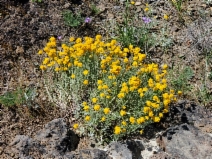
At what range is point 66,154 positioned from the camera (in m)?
4.31

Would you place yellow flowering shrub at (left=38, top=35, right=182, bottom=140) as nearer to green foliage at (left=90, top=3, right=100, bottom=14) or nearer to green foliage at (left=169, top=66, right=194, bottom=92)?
green foliage at (left=169, top=66, right=194, bottom=92)

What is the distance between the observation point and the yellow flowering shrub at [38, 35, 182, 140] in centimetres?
464

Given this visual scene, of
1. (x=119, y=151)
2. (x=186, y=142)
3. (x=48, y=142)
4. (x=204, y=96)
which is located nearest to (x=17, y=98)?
(x=48, y=142)

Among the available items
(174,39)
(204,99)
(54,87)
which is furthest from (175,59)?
(54,87)

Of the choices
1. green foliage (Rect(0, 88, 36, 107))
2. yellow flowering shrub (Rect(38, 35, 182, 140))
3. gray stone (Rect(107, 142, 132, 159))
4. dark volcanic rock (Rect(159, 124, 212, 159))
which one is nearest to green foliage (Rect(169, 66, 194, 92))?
yellow flowering shrub (Rect(38, 35, 182, 140))

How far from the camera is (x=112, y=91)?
489cm

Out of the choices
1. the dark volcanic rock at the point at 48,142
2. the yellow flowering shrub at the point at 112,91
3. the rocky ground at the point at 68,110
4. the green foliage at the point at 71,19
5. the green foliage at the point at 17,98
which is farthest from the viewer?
the green foliage at the point at 71,19

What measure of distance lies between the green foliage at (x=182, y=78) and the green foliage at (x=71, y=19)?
5.54 feet

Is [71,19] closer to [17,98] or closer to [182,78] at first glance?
[17,98]

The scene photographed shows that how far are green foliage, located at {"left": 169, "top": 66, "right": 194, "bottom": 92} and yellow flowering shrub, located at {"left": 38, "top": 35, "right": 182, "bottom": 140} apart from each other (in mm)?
401

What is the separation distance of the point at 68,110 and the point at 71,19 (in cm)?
172

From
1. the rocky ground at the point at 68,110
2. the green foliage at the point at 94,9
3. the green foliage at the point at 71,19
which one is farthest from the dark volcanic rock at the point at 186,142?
the green foliage at the point at 94,9

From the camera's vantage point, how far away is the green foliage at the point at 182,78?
5.39 metres

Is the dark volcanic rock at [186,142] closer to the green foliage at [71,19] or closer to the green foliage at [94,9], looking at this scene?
the green foliage at [71,19]
